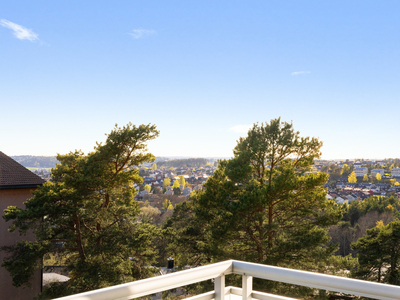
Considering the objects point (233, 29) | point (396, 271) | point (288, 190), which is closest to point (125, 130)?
point (288, 190)

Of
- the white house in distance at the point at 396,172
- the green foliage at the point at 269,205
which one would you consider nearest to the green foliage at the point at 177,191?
the green foliage at the point at 269,205

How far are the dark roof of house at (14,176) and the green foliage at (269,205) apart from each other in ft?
18.5

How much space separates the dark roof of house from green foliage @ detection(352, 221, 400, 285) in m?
12.1

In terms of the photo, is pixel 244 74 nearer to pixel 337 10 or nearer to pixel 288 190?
pixel 337 10

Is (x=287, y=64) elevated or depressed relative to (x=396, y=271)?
elevated

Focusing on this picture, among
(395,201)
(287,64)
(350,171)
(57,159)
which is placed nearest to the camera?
(57,159)

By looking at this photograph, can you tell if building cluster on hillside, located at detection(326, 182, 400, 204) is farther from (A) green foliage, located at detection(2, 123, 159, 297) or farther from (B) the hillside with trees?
(A) green foliage, located at detection(2, 123, 159, 297)

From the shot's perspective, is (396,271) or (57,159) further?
(396,271)

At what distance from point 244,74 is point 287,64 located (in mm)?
3930

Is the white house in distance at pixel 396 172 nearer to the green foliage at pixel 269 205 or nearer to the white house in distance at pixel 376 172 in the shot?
Answer: the white house in distance at pixel 376 172

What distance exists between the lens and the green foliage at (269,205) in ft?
31.6

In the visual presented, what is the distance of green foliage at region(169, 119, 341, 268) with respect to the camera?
379 inches

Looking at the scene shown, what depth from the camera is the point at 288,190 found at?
9.90 m

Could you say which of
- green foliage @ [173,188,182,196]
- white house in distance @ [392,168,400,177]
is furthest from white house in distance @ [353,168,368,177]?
green foliage @ [173,188,182,196]
